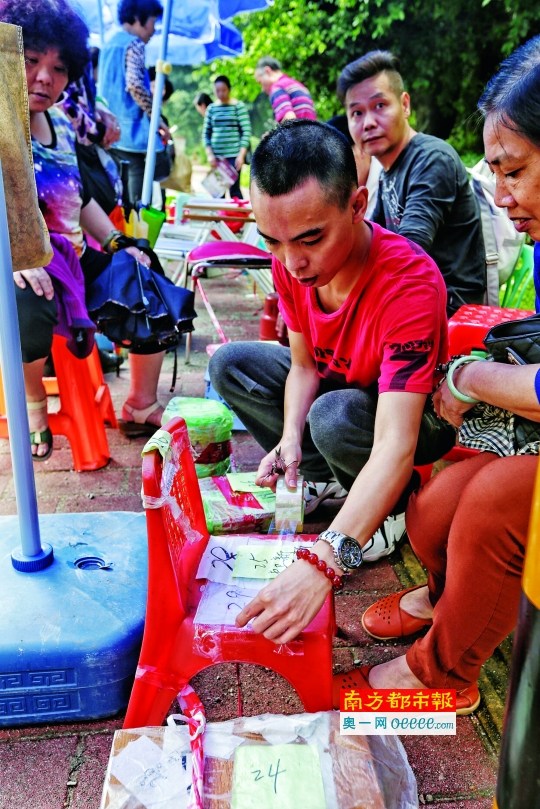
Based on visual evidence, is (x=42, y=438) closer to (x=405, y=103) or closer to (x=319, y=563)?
(x=319, y=563)

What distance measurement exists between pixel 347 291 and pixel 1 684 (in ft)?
4.28

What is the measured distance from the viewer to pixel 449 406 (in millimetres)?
1637

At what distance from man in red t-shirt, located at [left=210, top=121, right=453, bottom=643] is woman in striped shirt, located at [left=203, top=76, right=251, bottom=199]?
7449mm

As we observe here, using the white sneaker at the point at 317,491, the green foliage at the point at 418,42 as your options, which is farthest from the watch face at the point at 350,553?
the green foliage at the point at 418,42

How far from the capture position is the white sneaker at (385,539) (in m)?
2.25

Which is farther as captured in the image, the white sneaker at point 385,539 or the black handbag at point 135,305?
the black handbag at point 135,305

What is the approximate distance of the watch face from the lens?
1408 mm

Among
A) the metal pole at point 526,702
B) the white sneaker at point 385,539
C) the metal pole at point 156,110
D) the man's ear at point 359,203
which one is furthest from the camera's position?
the metal pole at point 156,110

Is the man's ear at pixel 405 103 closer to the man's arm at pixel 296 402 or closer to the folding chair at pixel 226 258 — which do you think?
the folding chair at pixel 226 258

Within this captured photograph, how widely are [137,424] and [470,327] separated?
63.8 inches

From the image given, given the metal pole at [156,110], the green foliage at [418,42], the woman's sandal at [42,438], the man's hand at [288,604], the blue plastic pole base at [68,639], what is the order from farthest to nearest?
1. the green foliage at [418,42]
2. the metal pole at [156,110]
3. the woman's sandal at [42,438]
4. the blue plastic pole base at [68,639]
5. the man's hand at [288,604]

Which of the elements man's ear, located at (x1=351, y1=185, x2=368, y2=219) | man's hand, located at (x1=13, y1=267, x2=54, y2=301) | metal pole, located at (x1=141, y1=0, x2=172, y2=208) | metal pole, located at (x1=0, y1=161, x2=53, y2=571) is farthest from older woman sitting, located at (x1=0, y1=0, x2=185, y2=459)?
man's ear, located at (x1=351, y1=185, x2=368, y2=219)

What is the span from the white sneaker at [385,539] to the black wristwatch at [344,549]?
83 cm

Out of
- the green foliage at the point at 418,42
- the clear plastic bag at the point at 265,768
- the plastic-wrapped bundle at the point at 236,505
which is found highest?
the green foliage at the point at 418,42
